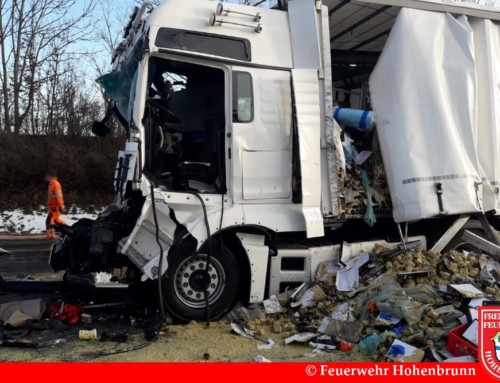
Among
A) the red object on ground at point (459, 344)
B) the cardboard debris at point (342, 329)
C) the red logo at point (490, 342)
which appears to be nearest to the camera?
the red logo at point (490, 342)

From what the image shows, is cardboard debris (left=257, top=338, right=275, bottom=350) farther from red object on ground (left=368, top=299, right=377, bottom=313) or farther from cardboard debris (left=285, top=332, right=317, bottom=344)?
red object on ground (left=368, top=299, right=377, bottom=313)

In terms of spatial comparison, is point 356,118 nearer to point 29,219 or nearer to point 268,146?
point 268,146

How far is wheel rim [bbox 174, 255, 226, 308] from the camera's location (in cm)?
489

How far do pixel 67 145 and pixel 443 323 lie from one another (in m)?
17.0

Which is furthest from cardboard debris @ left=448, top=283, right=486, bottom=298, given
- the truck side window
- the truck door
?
the truck side window

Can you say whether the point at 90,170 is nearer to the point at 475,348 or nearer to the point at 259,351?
the point at 259,351

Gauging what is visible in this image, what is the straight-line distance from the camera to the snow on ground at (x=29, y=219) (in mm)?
14461

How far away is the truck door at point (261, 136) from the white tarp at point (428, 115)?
1.18 meters

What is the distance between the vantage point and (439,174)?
207 inches

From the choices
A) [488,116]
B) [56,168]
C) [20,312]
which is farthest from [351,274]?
[56,168]

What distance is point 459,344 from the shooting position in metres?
3.74

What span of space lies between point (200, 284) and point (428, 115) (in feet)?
9.72

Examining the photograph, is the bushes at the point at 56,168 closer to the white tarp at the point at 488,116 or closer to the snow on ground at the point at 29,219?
the snow on ground at the point at 29,219

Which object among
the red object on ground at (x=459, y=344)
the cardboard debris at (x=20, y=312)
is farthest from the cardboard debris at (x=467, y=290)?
the cardboard debris at (x=20, y=312)
